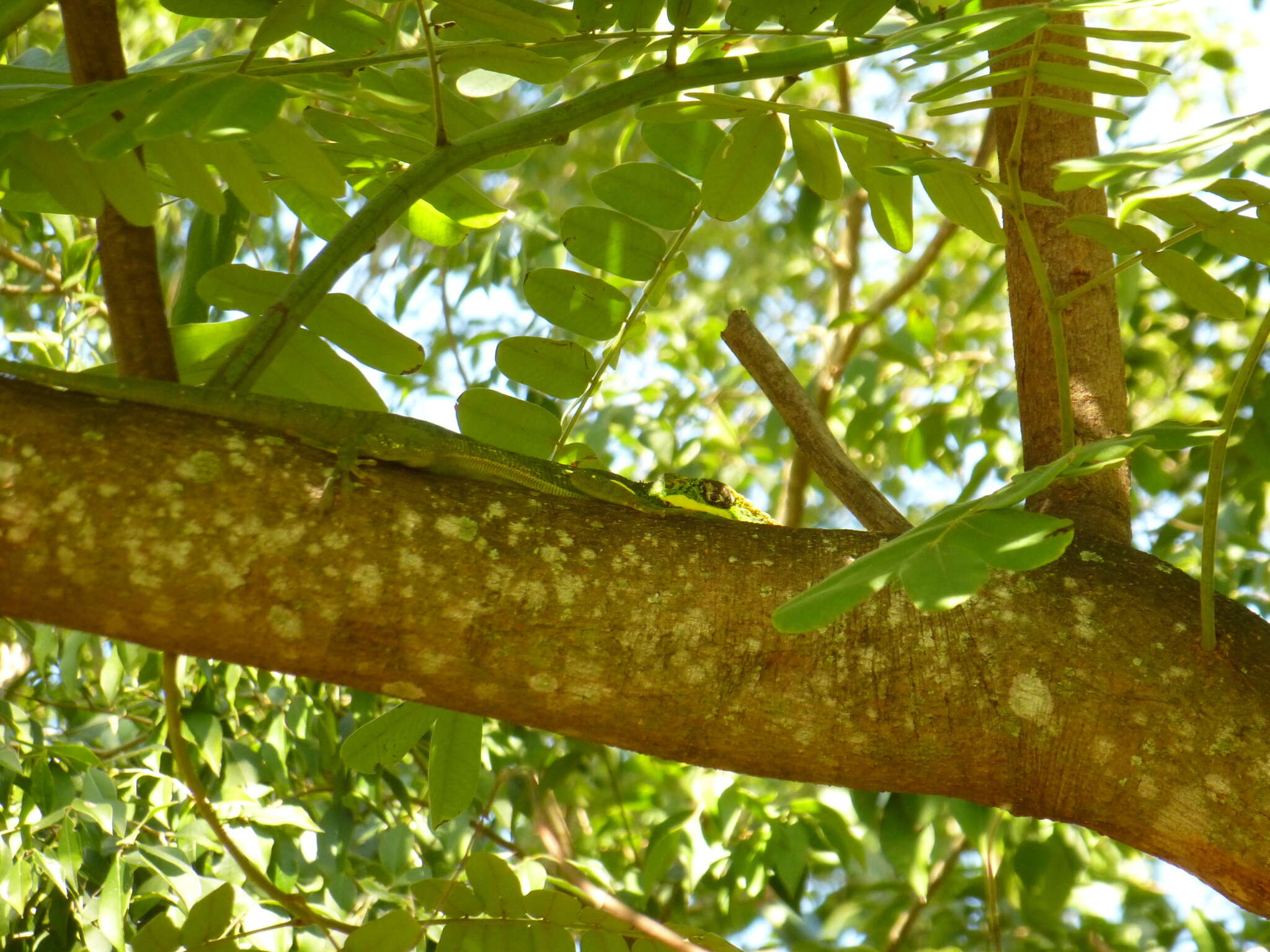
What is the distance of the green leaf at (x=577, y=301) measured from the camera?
3.21 m

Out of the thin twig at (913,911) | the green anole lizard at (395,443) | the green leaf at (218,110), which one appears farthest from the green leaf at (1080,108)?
the thin twig at (913,911)

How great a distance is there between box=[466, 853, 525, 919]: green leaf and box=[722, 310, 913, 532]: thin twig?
4.41 feet

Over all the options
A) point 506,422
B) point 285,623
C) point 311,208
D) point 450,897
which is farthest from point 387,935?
point 311,208

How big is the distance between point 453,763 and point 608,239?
5.00ft

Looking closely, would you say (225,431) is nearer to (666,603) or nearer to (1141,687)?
(666,603)

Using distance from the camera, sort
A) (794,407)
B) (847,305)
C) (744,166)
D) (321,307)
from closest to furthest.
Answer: (321,307)
(744,166)
(794,407)
(847,305)

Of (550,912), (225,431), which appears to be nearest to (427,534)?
(225,431)

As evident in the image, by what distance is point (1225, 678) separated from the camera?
222cm

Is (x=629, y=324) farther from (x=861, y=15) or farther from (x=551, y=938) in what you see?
(x=551, y=938)

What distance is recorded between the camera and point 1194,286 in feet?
8.14

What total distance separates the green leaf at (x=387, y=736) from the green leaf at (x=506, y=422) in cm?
80

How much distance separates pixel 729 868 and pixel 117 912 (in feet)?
8.01

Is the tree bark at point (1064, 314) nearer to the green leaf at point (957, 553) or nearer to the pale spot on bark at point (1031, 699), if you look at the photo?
the pale spot on bark at point (1031, 699)

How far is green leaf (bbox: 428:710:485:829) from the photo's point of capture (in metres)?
2.87
